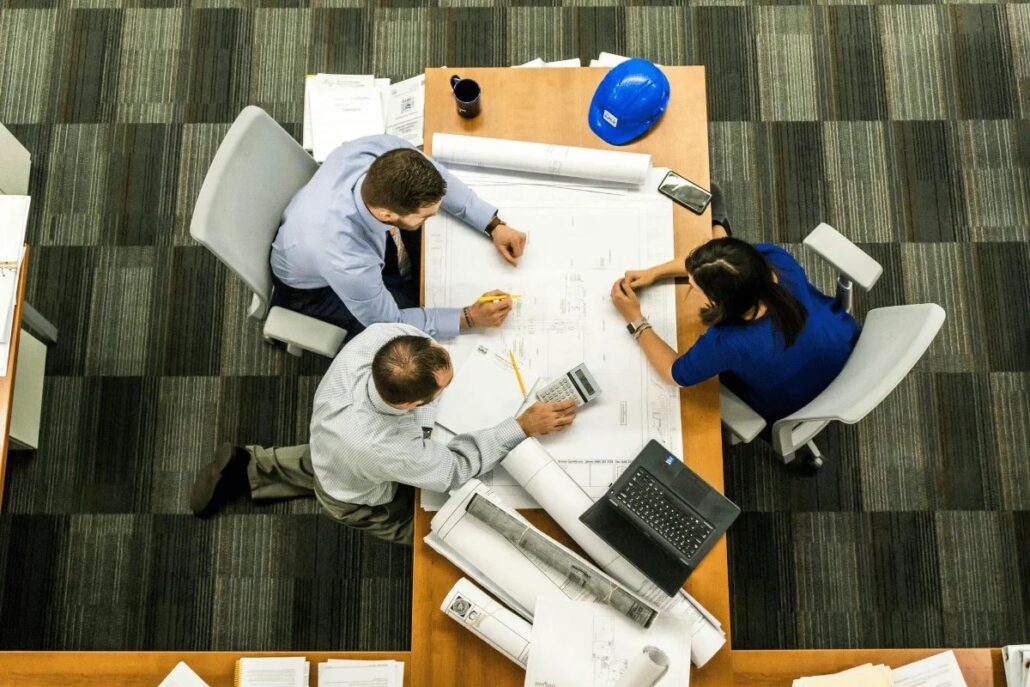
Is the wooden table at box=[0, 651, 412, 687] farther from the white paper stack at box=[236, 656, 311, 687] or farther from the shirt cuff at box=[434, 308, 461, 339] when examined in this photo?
the shirt cuff at box=[434, 308, 461, 339]

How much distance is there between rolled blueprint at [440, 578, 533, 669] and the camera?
4.88 ft

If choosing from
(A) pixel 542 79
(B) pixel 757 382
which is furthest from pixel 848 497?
(A) pixel 542 79

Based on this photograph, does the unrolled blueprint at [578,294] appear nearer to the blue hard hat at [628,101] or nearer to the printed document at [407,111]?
the blue hard hat at [628,101]

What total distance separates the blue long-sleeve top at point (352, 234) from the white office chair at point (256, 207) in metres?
0.06

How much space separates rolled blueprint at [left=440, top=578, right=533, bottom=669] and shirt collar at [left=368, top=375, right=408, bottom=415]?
365mm

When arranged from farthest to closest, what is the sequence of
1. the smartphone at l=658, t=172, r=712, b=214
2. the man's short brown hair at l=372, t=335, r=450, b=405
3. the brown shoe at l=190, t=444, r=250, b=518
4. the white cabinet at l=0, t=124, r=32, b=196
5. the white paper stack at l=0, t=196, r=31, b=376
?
the white cabinet at l=0, t=124, r=32, b=196
the brown shoe at l=190, t=444, r=250, b=518
the white paper stack at l=0, t=196, r=31, b=376
the smartphone at l=658, t=172, r=712, b=214
the man's short brown hair at l=372, t=335, r=450, b=405

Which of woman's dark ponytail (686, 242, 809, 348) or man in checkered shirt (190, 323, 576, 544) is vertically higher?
woman's dark ponytail (686, 242, 809, 348)

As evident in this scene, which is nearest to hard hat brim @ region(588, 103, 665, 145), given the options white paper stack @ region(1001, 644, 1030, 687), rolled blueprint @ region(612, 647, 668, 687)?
rolled blueprint @ region(612, 647, 668, 687)

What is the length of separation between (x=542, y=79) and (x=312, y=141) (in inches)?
33.7

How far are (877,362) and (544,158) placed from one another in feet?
2.81

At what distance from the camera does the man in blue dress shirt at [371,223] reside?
1.63 meters

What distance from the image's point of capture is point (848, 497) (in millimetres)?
2453

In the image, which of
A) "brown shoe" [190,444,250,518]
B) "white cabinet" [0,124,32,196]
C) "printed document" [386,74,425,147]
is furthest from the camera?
"white cabinet" [0,124,32,196]

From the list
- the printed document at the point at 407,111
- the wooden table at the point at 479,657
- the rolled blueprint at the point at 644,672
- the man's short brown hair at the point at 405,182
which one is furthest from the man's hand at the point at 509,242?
the rolled blueprint at the point at 644,672
